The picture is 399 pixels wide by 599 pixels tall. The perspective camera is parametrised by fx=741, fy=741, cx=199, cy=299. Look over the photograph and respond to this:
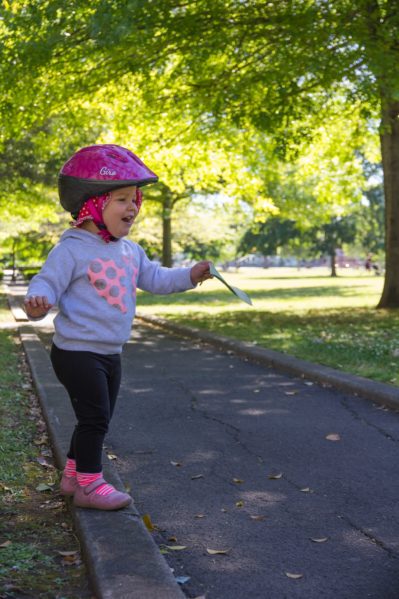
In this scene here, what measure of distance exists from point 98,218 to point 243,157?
16.5 meters

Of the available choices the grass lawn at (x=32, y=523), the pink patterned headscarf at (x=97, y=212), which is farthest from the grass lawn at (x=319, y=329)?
the pink patterned headscarf at (x=97, y=212)

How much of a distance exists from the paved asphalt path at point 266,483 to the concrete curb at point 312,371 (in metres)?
0.17

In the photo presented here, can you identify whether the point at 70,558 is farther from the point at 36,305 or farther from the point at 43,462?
the point at 43,462

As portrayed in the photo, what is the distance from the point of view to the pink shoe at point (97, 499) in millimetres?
3467

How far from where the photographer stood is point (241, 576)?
298 cm

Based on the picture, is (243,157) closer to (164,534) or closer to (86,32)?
(86,32)

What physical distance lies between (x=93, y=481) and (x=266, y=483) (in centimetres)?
117

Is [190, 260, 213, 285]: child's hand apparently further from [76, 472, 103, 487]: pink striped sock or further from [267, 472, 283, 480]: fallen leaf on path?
[267, 472, 283, 480]: fallen leaf on path

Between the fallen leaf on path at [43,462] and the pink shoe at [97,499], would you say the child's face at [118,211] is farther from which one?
the fallen leaf on path at [43,462]

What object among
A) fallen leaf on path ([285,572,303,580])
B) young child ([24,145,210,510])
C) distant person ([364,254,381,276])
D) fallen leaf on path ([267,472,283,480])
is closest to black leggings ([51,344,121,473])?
young child ([24,145,210,510])

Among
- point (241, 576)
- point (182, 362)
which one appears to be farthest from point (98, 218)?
point (182, 362)

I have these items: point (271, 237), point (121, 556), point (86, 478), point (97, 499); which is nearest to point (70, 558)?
point (121, 556)

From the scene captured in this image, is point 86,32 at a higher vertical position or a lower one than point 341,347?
higher

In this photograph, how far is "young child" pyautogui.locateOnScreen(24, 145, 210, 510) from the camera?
3.52 metres
